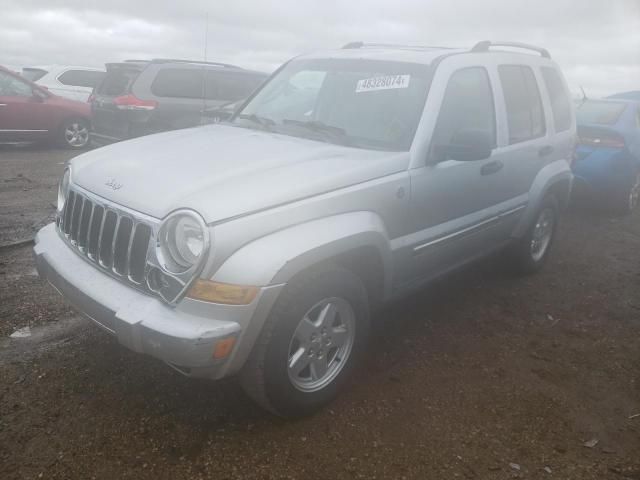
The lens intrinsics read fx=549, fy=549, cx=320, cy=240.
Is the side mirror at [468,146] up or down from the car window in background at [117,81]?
down

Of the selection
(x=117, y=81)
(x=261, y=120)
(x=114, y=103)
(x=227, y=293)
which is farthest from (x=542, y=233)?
(x=117, y=81)

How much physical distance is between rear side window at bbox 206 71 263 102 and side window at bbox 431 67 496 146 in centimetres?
663

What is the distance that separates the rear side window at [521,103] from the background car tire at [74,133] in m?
9.67

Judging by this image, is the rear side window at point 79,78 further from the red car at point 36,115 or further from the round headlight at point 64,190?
the round headlight at point 64,190

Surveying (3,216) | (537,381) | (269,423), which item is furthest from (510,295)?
(3,216)

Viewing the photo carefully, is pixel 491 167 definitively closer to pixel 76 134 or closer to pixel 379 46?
pixel 379 46

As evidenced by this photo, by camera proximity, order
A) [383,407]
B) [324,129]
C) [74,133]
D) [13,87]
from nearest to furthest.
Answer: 1. [383,407]
2. [324,129]
3. [13,87]
4. [74,133]

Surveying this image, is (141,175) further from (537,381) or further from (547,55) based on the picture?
(547,55)

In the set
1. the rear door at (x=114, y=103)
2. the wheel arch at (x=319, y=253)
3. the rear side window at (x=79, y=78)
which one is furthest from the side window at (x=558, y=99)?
the rear side window at (x=79, y=78)

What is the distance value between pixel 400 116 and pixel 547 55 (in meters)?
2.43

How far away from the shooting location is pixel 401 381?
127 inches

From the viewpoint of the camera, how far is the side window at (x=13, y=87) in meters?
10.2

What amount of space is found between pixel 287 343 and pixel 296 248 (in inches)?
18.2

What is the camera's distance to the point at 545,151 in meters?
4.48
